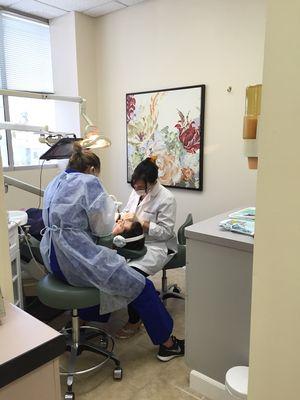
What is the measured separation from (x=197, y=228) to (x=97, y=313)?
3.23 ft

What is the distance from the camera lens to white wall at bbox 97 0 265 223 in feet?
8.87

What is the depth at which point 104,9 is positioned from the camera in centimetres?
342

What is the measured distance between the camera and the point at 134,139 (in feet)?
11.6

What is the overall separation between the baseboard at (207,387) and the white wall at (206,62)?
1.54m

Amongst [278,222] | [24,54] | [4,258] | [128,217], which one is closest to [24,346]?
[4,258]

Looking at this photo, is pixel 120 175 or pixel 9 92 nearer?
pixel 9 92

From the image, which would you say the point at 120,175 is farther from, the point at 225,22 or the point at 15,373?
the point at 15,373

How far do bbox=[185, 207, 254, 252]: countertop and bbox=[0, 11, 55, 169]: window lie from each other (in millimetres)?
2304

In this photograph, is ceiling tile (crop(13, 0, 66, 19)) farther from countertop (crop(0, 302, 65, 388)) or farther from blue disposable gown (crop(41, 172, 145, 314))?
countertop (crop(0, 302, 65, 388))

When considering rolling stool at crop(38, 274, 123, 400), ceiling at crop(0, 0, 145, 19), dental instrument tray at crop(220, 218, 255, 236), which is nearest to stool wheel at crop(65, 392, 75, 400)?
rolling stool at crop(38, 274, 123, 400)

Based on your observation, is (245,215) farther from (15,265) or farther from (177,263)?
(15,265)

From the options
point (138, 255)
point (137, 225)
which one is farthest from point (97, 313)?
point (137, 225)

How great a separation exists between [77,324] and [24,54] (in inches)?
115

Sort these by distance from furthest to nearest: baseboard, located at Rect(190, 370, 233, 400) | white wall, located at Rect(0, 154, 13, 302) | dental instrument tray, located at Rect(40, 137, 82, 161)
Answer: dental instrument tray, located at Rect(40, 137, 82, 161)
baseboard, located at Rect(190, 370, 233, 400)
white wall, located at Rect(0, 154, 13, 302)
